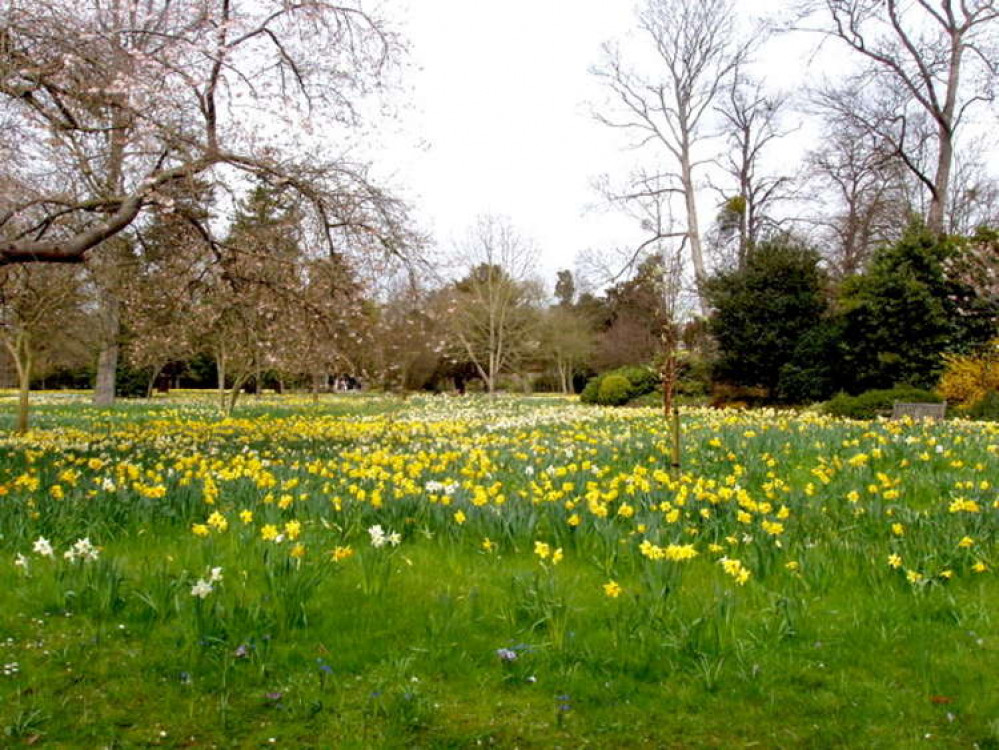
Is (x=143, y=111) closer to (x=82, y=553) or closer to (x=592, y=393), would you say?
(x=82, y=553)

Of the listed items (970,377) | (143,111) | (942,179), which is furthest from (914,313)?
(143,111)

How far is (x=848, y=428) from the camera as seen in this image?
339 inches

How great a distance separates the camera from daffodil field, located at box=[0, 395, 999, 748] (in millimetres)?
2420

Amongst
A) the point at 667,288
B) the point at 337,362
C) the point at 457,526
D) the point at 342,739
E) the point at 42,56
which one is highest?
the point at 42,56

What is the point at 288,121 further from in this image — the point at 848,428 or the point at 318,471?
the point at 848,428

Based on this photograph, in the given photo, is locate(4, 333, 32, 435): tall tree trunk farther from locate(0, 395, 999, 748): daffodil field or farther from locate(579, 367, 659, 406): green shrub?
locate(579, 367, 659, 406): green shrub

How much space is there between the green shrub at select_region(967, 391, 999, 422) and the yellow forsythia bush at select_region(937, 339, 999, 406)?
0.28m

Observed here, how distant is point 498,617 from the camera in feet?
10.4

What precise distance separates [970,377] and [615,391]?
10.5 metres

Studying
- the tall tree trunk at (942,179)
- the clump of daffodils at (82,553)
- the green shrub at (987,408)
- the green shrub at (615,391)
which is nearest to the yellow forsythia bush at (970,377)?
the green shrub at (987,408)

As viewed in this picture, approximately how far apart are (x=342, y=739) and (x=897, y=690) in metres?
2.02

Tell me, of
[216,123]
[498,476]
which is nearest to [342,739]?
[498,476]

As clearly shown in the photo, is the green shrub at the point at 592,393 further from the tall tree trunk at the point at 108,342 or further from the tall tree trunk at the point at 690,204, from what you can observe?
the tall tree trunk at the point at 108,342

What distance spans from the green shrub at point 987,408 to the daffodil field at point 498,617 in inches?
365
